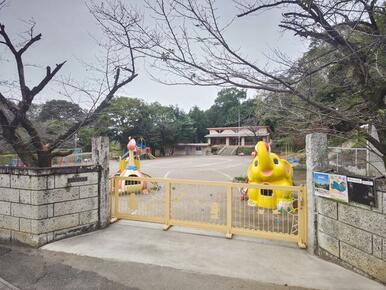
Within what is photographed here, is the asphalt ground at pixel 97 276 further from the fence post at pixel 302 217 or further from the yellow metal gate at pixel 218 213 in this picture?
the yellow metal gate at pixel 218 213

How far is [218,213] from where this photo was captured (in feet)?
19.5

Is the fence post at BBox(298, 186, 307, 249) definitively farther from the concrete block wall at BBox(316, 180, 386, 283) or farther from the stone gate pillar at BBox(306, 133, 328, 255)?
the concrete block wall at BBox(316, 180, 386, 283)

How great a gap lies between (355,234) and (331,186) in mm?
726

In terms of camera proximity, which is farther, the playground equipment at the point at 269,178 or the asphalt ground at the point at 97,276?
the playground equipment at the point at 269,178

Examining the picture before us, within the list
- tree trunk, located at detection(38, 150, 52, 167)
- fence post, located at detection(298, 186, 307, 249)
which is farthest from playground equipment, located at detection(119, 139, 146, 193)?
fence post, located at detection(298, 186, 307, 249)

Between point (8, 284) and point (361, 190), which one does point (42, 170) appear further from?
point (361, 190)

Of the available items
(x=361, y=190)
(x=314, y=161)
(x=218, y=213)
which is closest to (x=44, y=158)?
(x=218, y=213)

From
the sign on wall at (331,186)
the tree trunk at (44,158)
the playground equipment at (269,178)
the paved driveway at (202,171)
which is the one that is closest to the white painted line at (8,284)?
the tree trunk at (44,158)

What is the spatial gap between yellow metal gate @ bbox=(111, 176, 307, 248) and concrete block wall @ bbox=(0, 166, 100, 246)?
111cm

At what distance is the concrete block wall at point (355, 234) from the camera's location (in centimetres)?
301

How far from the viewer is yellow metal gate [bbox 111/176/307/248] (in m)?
4.72

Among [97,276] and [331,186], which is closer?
[97,276]

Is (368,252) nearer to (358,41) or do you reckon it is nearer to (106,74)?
(358,41)

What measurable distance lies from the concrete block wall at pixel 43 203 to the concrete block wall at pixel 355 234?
456 cm
